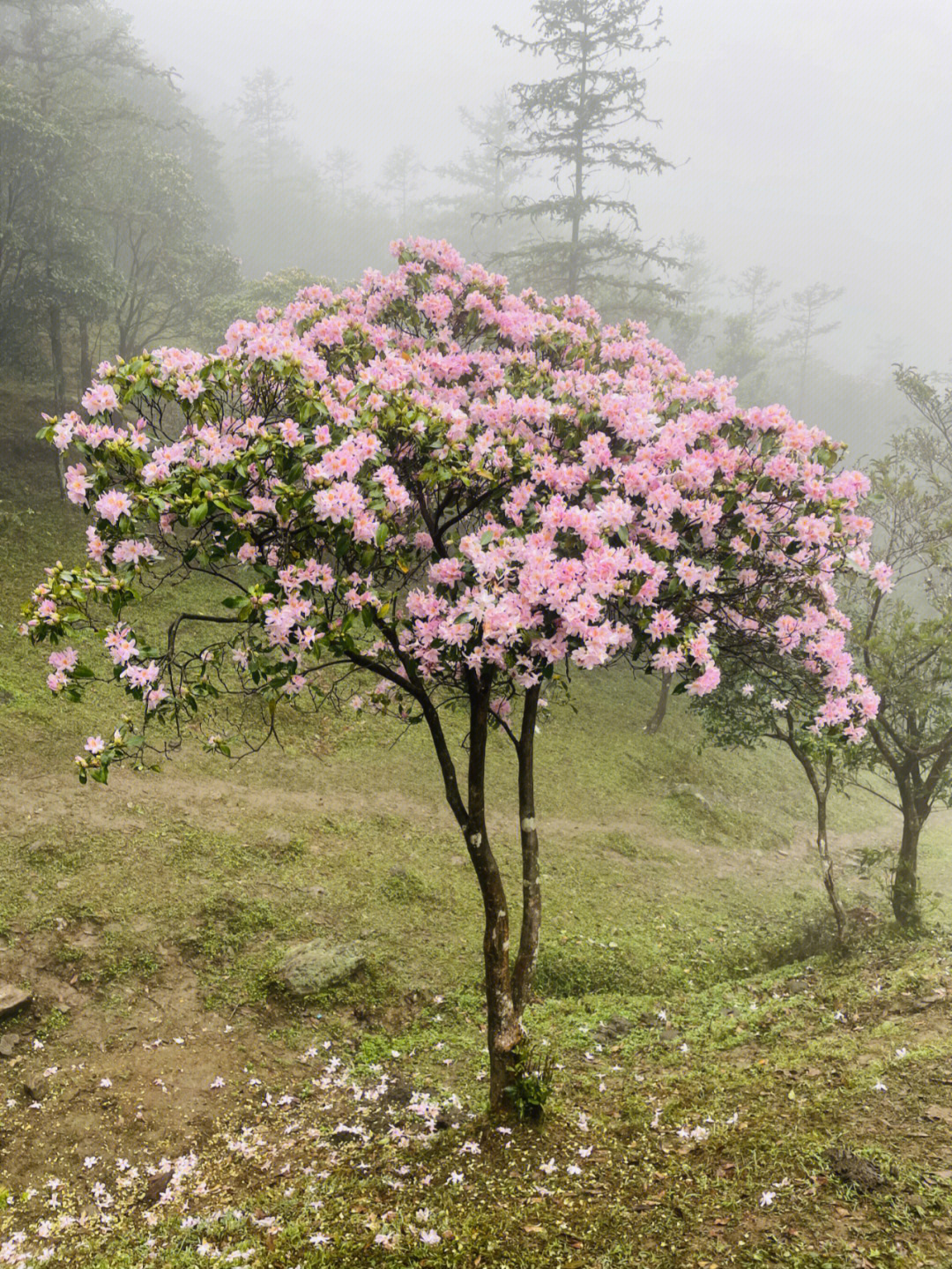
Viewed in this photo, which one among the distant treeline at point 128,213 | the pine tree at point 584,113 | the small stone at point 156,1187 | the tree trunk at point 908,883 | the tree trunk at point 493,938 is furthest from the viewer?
the pine tree at point 584,113

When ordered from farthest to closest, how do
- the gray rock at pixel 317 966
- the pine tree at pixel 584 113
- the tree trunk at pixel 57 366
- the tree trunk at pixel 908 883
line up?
the pine tree at pixel 584 113, the tree trunk at pixel 57 366, the tree trunk at pixel 908 883, the gray rock at pixel 317 966

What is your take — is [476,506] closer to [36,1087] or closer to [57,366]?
[36,1087]

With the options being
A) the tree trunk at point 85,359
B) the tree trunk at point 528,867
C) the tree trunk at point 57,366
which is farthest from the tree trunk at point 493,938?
the tree trunk at point 85,359

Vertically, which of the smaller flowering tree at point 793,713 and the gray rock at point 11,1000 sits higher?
the smaller flowering tree at point 793,713

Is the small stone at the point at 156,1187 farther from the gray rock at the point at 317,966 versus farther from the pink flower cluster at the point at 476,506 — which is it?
the pink flower cluster at the point at 476,506

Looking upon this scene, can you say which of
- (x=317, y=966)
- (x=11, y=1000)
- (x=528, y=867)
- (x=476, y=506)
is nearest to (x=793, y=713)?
(x=528, y=867)

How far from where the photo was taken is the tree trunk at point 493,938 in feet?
17.8

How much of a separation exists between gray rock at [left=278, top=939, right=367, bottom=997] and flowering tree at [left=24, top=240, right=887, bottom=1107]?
2954 millimetres

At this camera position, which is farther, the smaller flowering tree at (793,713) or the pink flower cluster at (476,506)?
the smaller flowering tree at (793,713)

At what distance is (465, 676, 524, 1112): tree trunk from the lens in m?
5.42

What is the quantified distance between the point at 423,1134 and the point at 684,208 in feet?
537

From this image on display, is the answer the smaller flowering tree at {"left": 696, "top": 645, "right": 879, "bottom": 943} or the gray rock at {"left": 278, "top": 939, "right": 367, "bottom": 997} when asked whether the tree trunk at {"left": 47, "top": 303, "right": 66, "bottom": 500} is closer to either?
the gray rock at {"left": 278, "top": 939, "right": 367, "bottom": 997}

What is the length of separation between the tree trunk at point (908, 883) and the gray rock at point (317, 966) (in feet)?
24.8

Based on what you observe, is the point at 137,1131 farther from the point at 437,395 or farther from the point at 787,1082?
the point at 437,395
